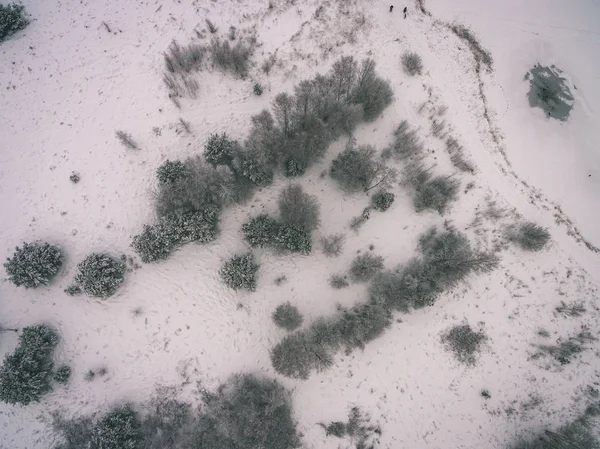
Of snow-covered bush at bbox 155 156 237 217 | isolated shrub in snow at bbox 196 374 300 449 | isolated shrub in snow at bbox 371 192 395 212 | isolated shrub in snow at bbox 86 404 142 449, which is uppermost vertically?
snow-covered bush at bbox 155 156 237 217

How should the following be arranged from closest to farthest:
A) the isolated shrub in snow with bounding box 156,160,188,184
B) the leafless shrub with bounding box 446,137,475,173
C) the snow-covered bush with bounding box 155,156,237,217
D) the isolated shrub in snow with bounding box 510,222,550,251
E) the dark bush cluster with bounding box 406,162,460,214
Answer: the snow-covered bush with bounding box 155,156,237,217 → the isolated shrub in snow with bounding box 156,160,188,184 → the dark bush cluster with bounding box 406,162,460,214 → the isolated shrub in snow with bounding box 510,222,550,251 → the leafless shrub with bounding box 446,137,475,173

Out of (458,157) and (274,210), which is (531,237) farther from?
(274,210)

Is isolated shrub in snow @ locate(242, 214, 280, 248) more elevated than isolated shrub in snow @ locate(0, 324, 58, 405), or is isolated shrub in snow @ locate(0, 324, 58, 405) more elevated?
isolated shrub in snow @ locate(242, 214, 280, 248)

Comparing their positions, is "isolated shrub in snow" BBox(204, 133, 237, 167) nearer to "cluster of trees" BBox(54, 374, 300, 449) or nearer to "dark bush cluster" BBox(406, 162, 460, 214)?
"dark bush cluster" BBox(406, 162, 460, 214)

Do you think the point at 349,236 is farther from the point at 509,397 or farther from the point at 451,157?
the point at 509,397

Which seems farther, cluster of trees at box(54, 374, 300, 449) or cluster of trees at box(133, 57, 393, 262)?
cluster of trees at box(133, 57, 393, 262)

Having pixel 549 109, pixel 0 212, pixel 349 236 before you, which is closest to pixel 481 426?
pixel 349 236

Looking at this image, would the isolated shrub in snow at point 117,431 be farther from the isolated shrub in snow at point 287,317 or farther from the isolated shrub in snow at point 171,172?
the isolated shrub in snow at point 171,172

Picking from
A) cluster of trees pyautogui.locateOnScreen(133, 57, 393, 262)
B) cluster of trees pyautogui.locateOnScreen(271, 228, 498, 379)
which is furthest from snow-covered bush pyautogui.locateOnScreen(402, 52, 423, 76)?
cluster of trees pyautogui.locateOnScreen(271, 228, 498, 379)
